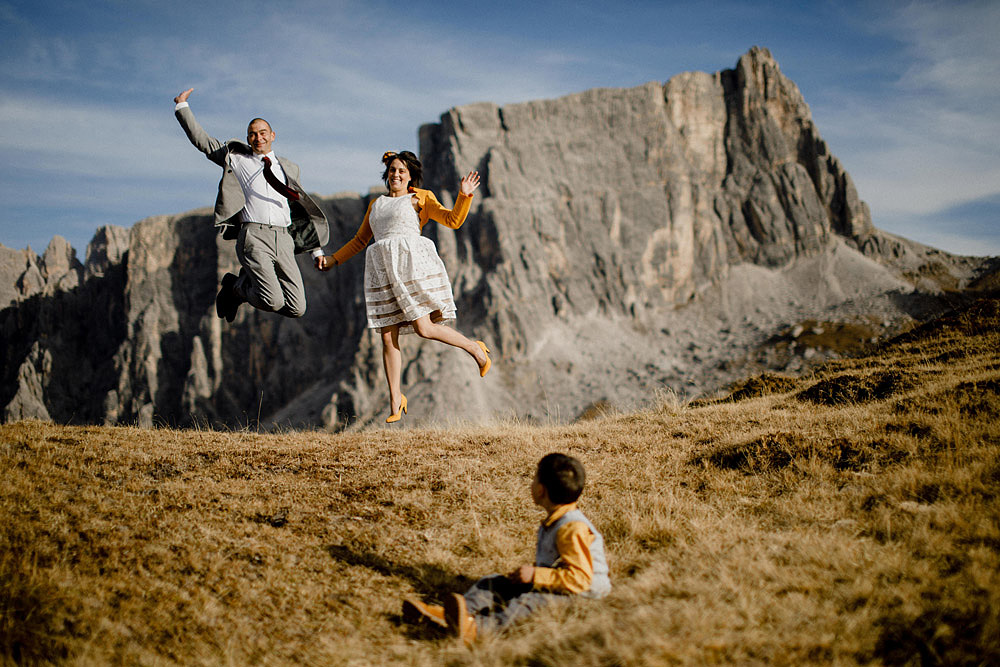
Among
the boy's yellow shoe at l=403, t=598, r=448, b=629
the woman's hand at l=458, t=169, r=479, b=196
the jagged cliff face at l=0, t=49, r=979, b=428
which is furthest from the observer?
the jagged cliff face at l=0, t=49, r=979, b=428

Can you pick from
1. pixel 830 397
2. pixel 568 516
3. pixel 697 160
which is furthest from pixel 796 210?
pixel 568 516

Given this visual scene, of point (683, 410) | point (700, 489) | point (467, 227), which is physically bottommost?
point (700, 489)

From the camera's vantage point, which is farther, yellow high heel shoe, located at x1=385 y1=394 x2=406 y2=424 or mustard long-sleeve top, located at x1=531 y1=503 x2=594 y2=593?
yellow high heel shoe, located at x1=385 y1=394 x2=406 y2=424

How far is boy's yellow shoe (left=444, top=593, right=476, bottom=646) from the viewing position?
293 cm

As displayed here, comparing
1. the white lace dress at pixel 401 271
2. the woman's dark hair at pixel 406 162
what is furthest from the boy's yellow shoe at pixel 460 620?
the woman's dark hair at pixel 406 162

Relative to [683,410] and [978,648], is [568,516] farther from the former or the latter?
[683,410]

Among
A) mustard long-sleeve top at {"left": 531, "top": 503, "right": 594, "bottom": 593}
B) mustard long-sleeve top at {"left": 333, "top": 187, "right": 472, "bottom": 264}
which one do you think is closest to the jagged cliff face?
mustard long-sleeve top at {"left": 333, "top": 187, "right": 472, "bottom": 264}

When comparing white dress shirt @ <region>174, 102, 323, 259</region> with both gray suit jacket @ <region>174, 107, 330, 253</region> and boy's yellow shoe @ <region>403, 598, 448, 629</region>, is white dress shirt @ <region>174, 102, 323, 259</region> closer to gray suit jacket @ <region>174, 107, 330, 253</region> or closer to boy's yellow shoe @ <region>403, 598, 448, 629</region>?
gray suit jacket @ <region>174, 107, 330, 253</region>

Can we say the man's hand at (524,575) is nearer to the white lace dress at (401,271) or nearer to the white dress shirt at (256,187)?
the white lace dress at (401,271)

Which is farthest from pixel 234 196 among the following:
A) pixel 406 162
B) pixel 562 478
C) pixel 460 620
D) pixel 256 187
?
pixel 460 620

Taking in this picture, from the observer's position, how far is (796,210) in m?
70.2

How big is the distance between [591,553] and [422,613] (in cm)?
102

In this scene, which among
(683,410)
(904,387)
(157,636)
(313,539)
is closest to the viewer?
(157,636)

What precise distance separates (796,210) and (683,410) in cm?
7263
